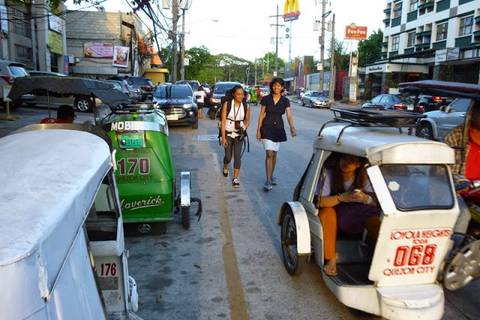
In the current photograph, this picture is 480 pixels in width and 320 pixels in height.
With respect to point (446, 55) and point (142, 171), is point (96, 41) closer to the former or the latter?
point (446, 55)

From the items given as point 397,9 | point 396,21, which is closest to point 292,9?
point 397,9

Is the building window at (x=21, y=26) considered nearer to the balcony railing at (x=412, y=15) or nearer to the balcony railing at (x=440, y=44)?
the balcony railing at (x=440, y=44)

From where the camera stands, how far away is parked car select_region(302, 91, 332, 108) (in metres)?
35.3

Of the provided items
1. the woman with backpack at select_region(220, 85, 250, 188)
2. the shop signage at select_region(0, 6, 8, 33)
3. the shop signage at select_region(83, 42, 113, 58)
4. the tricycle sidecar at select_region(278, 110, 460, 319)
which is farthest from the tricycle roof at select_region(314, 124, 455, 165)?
the shop signage at select_region(83, 42, 113, 58)

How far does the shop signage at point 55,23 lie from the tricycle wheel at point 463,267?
28.4 metres

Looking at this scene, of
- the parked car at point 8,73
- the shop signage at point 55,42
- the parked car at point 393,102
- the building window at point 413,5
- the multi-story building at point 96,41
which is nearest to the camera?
the parked car at point 8,73

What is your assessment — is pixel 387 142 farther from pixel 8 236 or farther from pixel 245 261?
pixel 8 236

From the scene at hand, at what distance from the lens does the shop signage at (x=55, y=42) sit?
93.3 ft

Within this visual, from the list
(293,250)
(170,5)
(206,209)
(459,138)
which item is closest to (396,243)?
(293,250)

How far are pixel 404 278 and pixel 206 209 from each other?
3.74m

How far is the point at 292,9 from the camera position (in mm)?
64188

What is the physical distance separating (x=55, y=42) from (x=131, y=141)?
1096 inches

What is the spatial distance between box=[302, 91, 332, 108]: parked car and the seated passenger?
102 ft

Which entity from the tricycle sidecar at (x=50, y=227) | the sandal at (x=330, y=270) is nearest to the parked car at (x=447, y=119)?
the sandal at (x=330, y=270)
